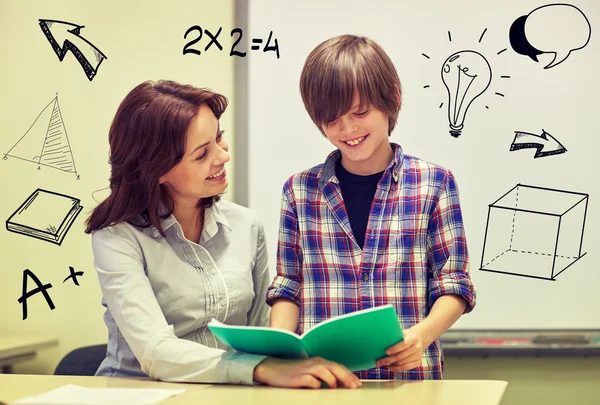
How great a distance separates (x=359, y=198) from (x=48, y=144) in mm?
1377

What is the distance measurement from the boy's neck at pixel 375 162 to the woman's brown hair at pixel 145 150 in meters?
0.40

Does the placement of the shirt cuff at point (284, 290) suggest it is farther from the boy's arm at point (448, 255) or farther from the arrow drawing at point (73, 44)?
the arrow drawing at point (73, 44)

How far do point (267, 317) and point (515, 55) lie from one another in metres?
1.20

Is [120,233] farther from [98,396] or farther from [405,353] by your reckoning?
[405,353]

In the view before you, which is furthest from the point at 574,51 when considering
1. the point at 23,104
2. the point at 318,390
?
the point at 23,104

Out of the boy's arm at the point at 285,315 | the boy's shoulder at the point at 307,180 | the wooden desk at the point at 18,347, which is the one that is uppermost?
the boy's shoulder at the point at 307,180

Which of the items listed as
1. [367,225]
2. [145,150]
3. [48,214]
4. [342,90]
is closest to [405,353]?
[367,225]

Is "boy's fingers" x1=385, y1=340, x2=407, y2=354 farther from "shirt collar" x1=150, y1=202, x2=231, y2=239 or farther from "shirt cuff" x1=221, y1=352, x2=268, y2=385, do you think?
"shirt collar" x1=150, y1=202, x2=231, y2=239

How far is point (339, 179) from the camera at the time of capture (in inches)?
64.1

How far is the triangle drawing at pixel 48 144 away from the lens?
98.1 inches

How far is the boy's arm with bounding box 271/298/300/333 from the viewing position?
1.55 meters

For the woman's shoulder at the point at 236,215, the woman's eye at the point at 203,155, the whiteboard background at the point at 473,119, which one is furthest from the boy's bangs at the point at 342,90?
the whiteboard background at the point at 473,119

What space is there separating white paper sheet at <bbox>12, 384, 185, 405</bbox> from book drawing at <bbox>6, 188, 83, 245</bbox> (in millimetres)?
1214

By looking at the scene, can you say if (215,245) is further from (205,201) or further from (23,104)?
(23,104)
